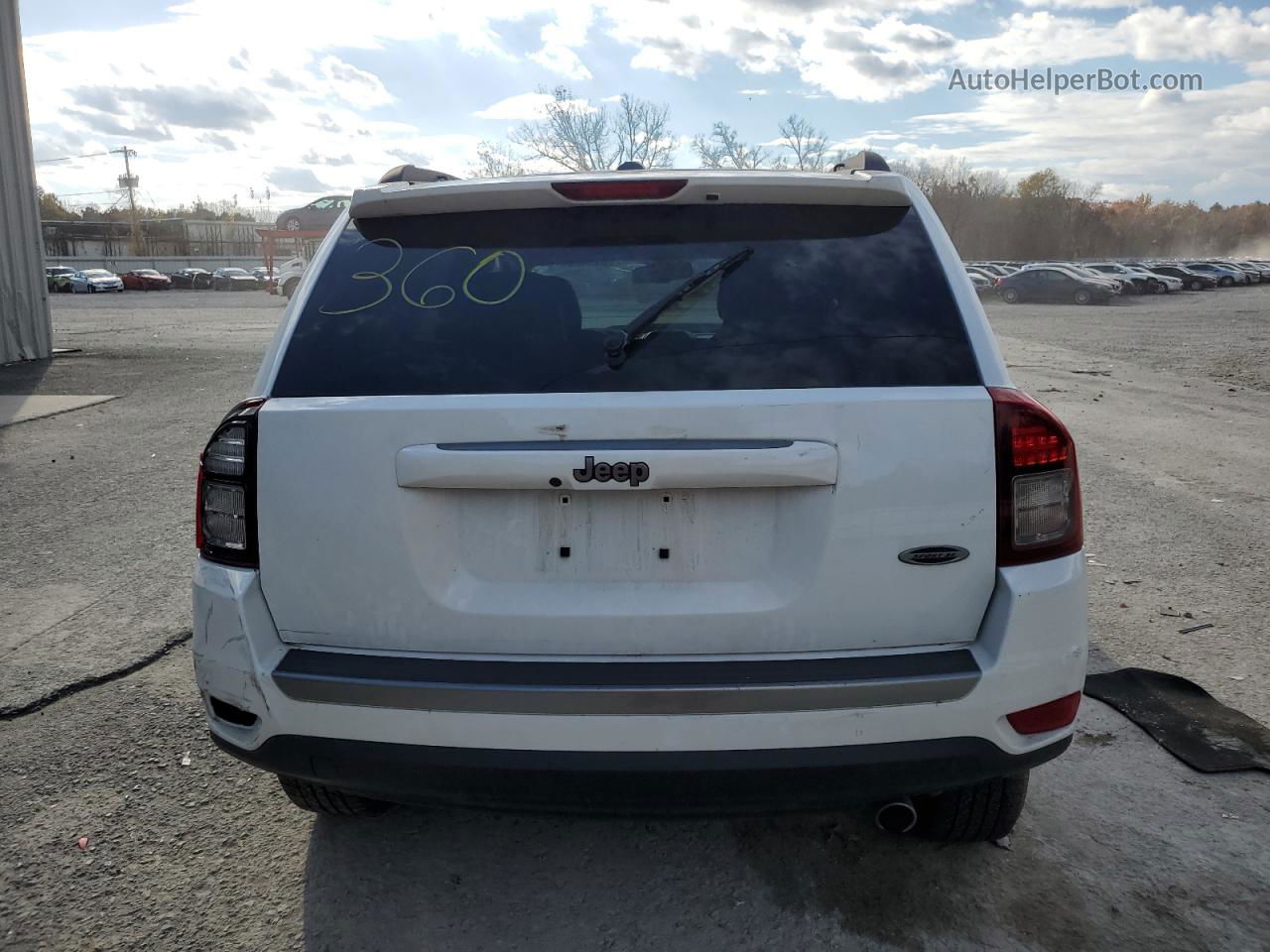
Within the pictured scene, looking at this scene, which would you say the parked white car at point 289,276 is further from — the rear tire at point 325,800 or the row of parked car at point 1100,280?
the rear tire at point 325,800

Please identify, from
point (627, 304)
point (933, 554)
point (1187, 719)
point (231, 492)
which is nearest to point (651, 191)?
point (627, 304)

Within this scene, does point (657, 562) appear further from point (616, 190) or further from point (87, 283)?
point (87, 283)

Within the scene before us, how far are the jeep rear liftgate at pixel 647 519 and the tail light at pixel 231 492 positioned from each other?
108mm

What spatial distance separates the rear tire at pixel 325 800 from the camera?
2674mm

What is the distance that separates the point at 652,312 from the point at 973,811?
5.18 feet

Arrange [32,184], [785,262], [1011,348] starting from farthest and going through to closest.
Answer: [1011,348] < [32,184] < [785,262]

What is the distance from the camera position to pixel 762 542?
85.0 inches

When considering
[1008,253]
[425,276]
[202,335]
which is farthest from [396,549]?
[1008,253]

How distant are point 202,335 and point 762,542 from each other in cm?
2277

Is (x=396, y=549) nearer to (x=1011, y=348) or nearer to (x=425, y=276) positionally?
(x=425, y=276)

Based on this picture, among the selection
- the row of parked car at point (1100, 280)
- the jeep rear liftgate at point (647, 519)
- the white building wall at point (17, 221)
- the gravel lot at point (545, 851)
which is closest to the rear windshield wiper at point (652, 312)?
the jeep rear liftgate at point (647, 519)

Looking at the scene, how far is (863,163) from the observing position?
3.01m

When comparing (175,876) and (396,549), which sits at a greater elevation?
(396,549)

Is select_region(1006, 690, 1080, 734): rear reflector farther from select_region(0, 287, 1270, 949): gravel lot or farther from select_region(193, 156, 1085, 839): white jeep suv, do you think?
select_region(0, 287, 1270, 949): gravel lot
